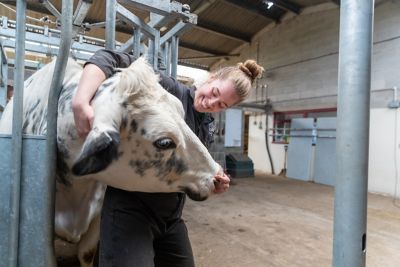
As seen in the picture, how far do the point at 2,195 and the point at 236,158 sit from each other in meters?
5.64

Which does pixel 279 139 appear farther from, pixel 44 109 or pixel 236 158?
pixel 44 109

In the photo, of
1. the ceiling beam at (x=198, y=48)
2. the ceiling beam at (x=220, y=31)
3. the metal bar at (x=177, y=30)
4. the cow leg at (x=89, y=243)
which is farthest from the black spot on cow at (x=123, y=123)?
the ceiling beam at (x=198, y=48)

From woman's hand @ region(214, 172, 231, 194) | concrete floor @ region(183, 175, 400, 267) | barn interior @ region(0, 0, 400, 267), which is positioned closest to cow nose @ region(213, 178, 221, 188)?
woman's hand @ region(214, 172, 231, 194)

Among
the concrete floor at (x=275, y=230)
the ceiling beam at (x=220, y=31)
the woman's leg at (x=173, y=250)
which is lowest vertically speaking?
the concrete floor at (x=275, y=230)

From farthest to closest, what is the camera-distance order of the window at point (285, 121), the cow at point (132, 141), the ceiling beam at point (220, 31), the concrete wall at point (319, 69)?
the ceiling beam at point (220, 31)
the window at point (285, 121)
the concrete wall at point (319, 69)
the cow at point (132, 141)

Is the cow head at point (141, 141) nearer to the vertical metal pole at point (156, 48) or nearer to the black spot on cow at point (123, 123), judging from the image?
the black spot on cow at point (123, 123)

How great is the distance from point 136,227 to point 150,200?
0.28 feet

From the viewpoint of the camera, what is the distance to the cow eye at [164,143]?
2.48ft

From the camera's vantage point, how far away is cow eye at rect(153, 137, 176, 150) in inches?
29.8

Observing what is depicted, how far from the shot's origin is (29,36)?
2586 mm

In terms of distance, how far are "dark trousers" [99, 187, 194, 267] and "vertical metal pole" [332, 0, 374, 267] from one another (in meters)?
0.52

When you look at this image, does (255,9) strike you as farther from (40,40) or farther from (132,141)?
(132,141)

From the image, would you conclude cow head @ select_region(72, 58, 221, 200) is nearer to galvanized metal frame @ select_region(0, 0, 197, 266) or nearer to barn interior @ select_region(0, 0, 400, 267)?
galvanized metal frame @ select_region(0, 0, 197, 266)

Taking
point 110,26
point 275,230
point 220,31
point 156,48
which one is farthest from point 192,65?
point 110,26
